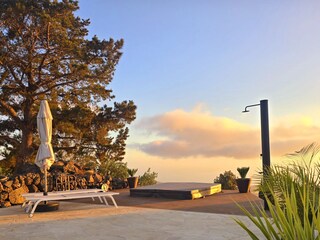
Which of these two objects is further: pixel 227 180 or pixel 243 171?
pixel 227 180

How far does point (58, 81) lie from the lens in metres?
16.2

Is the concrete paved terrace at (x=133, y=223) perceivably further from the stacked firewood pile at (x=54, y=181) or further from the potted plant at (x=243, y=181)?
the stacked firewood pile at (x=54, y=181)

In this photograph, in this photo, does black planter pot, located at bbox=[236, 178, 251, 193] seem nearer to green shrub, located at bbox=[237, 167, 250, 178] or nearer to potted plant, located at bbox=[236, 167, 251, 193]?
potted plant, located at bbox=[236, 167, 251, 193]

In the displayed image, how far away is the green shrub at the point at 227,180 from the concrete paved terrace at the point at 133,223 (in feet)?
18.4

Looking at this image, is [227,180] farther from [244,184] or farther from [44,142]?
[44,142]

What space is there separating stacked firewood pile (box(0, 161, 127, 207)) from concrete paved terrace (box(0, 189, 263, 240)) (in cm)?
305

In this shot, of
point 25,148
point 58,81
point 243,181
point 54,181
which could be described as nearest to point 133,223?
point 243,181

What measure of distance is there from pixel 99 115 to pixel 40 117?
810 centimetres

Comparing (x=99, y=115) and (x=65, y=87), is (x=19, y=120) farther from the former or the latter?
(x=99, y=115)

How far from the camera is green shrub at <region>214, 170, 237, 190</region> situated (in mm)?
14695

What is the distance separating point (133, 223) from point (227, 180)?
9.10 meters

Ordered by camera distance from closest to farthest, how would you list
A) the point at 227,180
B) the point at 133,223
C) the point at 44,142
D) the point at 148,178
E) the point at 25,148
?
the point at 133,223, the point at 44,142, the point at 227,180, the point at 25,148, the point at 148,178

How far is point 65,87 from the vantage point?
16453 millimetres

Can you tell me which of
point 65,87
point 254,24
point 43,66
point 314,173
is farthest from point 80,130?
point 314,173
